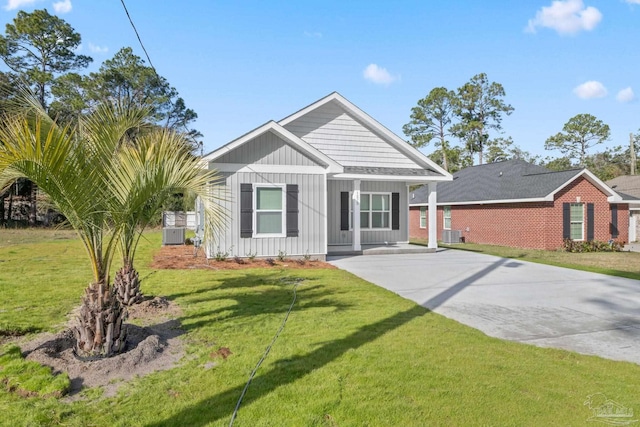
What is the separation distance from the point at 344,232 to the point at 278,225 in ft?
14.0

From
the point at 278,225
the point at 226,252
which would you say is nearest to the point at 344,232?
the point at 278,225

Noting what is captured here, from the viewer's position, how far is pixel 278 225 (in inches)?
482

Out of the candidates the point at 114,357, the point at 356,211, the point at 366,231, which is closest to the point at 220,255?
the point at 356,211

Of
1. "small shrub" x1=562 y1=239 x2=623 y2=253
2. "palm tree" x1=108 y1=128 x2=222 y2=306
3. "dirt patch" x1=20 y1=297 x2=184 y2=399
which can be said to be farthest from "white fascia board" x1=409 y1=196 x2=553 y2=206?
"dirt patch" x1=20 y1=297 x2=184 y2=399

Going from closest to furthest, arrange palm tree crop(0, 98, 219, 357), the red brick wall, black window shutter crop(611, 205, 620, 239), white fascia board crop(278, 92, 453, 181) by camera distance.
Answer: palm tree crop(0, 98, 219, 357), white fascia board crop(278, 92, 453, 181), the red brick wall, black window shutter crop(611, 205, 620, 239)

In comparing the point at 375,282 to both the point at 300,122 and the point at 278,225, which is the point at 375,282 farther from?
the point at 300,122

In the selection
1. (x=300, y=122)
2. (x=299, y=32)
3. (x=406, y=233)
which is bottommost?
(x=406, y=233)

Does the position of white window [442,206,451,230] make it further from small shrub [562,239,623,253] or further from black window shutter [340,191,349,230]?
black window shutter [340,191,349,230]

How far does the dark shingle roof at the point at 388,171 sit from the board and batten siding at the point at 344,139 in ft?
1.76

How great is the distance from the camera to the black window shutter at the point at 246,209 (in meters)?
11.8

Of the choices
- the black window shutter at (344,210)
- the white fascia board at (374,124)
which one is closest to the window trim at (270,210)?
the white fascia board at (374,124)

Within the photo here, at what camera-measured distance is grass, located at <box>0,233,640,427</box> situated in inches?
120

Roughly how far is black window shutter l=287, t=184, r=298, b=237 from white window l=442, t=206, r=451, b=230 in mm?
14201

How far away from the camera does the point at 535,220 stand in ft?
59.5
